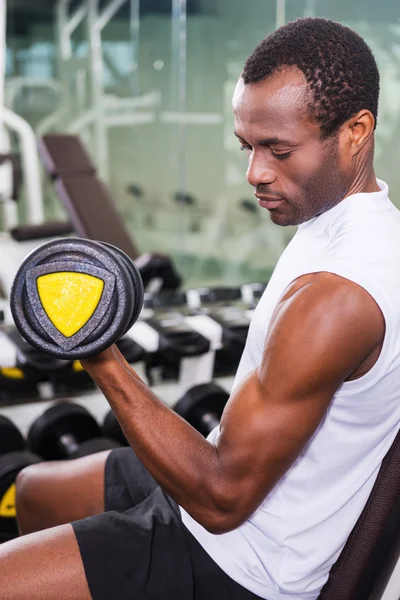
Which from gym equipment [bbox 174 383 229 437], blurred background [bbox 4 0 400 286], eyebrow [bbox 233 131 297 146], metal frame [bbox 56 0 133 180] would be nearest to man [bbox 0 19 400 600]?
eyebrow [bbox 233 131 297 146]

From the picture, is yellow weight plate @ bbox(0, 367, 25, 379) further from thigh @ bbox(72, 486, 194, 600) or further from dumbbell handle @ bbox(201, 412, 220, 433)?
thigh @ bbox(72, 486, 194, 600)

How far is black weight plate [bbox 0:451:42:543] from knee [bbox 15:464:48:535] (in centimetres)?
24

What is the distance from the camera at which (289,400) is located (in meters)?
0.74

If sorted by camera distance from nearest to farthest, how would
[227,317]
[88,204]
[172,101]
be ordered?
[227,317] < [88,204] < [172,101]

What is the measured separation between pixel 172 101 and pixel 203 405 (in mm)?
2788

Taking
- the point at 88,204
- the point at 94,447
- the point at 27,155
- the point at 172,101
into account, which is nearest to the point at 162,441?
the point at 94,447

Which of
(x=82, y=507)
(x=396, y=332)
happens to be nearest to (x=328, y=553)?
(x=396, y=332)

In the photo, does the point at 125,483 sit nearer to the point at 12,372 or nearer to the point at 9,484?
the point at 9,484

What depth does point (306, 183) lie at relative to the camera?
0.81 metres

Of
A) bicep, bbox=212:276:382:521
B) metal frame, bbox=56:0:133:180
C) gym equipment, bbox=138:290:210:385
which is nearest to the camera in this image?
bicep, bbox=212:276:382:521

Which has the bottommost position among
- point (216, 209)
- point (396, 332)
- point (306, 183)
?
point (216, 209)

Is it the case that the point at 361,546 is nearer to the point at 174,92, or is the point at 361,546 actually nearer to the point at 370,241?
the point at 370,241

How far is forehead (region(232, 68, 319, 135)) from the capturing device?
768mm

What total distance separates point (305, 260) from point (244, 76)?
223 millimetres
